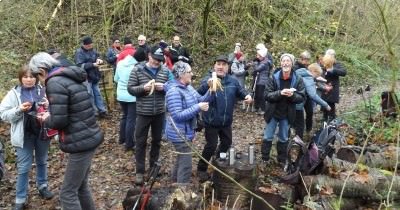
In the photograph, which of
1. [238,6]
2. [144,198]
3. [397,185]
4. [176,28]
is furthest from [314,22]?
[144,198]

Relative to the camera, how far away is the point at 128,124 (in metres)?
6.75

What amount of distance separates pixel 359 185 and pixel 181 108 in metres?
2.39

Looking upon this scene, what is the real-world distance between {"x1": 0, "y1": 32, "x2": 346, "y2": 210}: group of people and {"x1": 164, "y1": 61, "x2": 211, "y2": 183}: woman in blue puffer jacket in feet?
0.04

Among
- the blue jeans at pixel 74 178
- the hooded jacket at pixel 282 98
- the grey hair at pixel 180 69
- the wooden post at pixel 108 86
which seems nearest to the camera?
the blue jeans at pixel 74 178

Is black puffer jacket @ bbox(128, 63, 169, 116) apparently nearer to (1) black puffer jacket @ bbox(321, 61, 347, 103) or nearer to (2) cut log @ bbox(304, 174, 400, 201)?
(2) cut log @ bbox(304, 174, 400, 201)

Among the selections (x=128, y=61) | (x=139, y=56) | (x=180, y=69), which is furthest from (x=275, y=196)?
(x=128, y=61)

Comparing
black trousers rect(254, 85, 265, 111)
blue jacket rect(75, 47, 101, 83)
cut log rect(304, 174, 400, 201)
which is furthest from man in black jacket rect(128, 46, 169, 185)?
black trousers rect(254, 85, 265, 111)

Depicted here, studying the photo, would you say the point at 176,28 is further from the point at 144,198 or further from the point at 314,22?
the point at 144,198

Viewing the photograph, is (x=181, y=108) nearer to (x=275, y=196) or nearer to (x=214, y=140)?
(x=214, y=140)

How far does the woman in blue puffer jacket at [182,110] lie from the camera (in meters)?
5.16

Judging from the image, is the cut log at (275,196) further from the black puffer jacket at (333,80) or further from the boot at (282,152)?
the black puffer jacket at (333,80)

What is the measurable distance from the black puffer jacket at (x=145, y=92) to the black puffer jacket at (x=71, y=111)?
1.57 metres

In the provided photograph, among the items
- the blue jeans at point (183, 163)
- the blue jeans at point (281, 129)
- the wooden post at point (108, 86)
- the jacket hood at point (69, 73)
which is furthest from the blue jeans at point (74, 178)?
the wooden post at point (108, 86)

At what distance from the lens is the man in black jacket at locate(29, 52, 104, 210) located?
388cm
